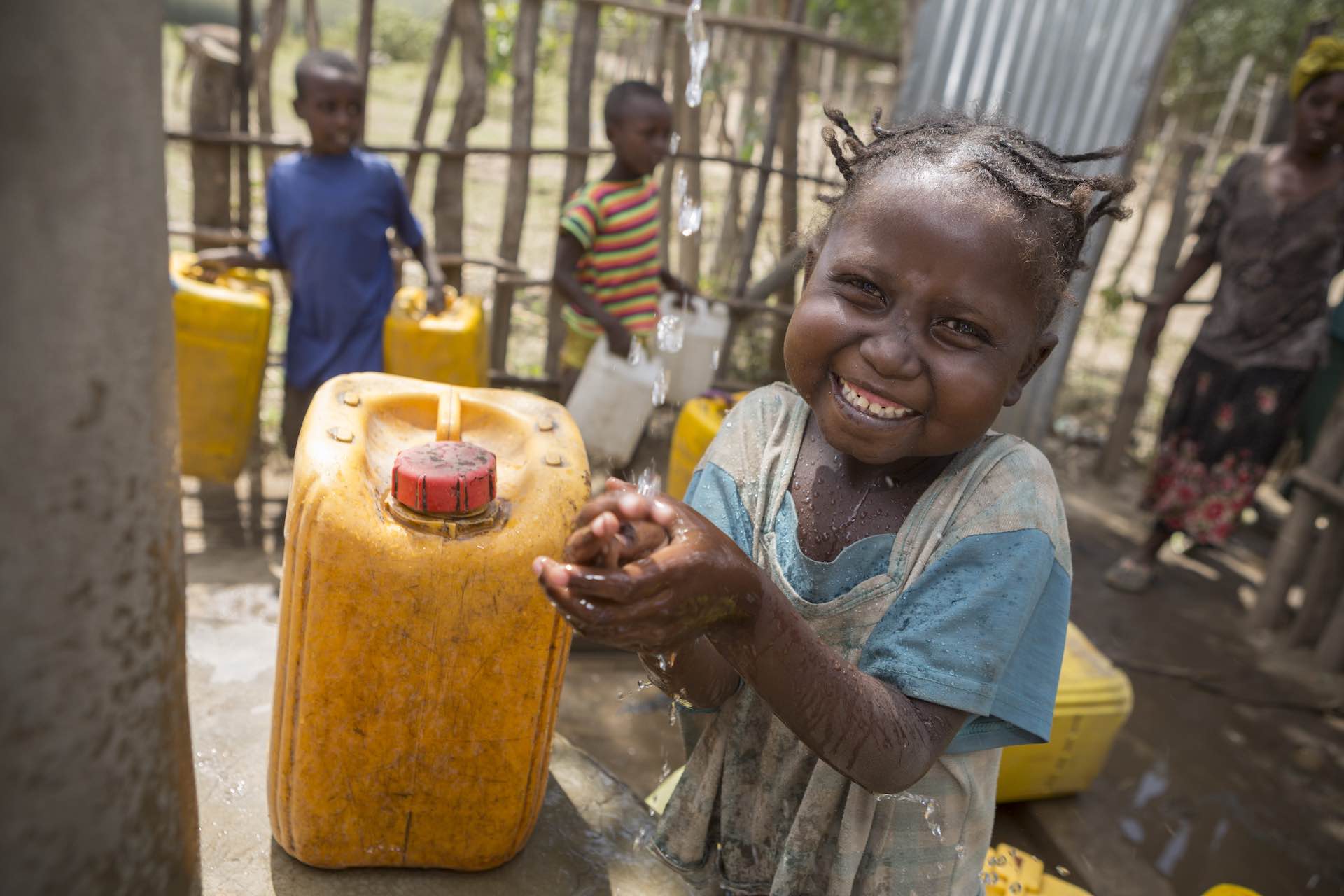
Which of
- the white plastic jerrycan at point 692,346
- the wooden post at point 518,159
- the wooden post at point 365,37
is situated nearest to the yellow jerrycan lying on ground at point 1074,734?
the white plastic jerrycan at point 692,346

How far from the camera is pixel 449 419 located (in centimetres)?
163

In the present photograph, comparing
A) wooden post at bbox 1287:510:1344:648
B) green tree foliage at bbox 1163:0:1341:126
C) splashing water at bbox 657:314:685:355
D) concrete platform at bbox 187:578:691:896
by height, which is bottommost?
wooden post at bbox 1287:510:1344:648

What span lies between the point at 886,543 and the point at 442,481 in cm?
62

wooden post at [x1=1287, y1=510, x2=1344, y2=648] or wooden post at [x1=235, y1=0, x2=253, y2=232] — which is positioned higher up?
wooden post at [x1=235, y1=0, x2=253, y2=232]

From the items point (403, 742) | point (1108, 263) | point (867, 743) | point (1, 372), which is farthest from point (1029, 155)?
point (1108, 263)

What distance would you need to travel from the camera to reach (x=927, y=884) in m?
1.21

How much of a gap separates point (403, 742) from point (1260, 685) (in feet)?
11.5

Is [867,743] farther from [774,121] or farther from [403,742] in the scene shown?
[774,121]

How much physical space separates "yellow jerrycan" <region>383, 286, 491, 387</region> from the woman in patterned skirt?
2945 millimetres

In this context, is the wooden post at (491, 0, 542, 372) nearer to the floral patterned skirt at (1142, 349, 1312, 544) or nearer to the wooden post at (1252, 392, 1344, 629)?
the floral patterned skirt at (1142, 349, 1312, 544)

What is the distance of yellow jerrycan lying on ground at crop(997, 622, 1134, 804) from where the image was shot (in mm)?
2518

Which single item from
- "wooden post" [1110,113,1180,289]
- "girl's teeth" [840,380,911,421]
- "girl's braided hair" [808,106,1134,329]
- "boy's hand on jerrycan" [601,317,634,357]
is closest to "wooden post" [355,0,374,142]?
"boy's hand on jerrycan" [601,317,634,357]

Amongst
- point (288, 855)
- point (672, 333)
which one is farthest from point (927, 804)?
point (672, 333)

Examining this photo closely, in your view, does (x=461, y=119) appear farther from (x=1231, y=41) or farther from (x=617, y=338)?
(x=1231, y=41)
